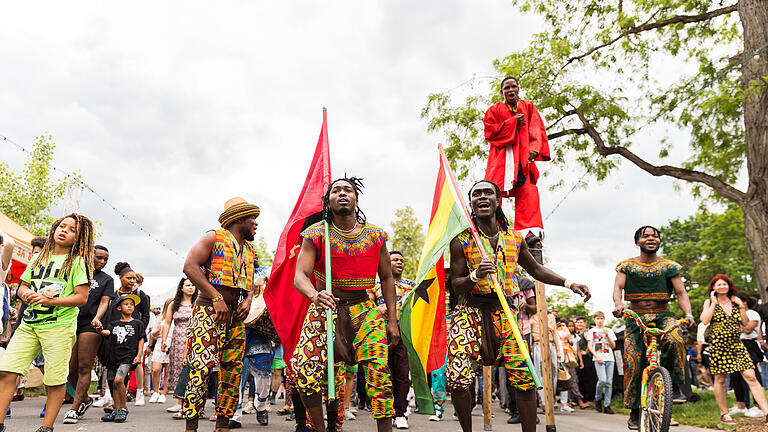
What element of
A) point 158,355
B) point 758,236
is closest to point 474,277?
point 158,355

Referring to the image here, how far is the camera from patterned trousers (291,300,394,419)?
4.25 meters

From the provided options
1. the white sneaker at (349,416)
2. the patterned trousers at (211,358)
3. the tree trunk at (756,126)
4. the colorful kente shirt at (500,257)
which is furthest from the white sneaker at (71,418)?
the tree trunk at (756,126)

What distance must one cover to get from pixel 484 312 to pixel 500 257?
526 mm

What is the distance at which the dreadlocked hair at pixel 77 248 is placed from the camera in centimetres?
532

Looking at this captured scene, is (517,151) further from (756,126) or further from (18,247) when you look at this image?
(18,247)

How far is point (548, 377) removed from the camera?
631 cm

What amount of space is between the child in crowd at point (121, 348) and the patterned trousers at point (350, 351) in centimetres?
366

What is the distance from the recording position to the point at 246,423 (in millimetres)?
7133

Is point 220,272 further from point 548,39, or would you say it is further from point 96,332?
point 548,39

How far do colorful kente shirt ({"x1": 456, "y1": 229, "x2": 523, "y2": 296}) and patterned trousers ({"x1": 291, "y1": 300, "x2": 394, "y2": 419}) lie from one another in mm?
961

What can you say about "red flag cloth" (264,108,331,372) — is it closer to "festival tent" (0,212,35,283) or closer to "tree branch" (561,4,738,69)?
"festival tent" (0,212,35,283)

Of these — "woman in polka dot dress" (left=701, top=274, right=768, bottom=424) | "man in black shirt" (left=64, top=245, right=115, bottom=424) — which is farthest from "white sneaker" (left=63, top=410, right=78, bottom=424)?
"woman in polka dot dress" (left=701, top=274, right=768, bottom=424)

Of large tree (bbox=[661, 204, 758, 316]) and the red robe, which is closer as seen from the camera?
the red robe

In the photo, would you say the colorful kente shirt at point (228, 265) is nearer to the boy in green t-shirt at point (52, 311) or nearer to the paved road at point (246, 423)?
the boy in green t-shirt at point (52, 311)
